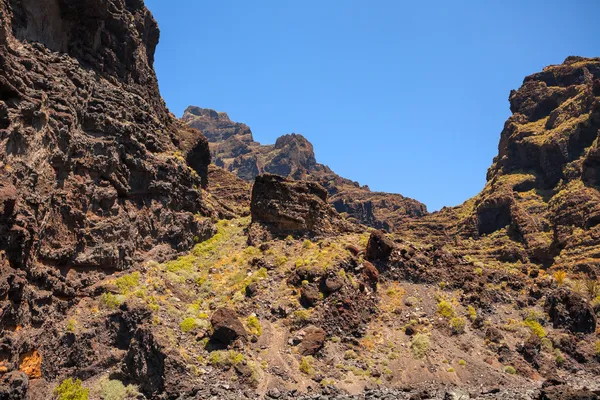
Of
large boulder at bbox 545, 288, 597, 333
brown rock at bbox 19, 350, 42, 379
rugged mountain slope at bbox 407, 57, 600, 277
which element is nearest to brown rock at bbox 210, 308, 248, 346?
brown rock at bbox 19, 350, 42, 379

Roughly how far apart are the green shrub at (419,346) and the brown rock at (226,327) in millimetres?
12598

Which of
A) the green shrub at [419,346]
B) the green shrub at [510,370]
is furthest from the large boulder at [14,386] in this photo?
the green shrub at [510,370]

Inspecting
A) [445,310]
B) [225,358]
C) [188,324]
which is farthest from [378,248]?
[188,324]

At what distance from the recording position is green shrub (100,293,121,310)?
30953 millimetres

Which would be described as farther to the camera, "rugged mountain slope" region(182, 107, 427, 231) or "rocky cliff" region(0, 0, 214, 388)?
"rugged mountain slope" region(182, 107, 427, 231)

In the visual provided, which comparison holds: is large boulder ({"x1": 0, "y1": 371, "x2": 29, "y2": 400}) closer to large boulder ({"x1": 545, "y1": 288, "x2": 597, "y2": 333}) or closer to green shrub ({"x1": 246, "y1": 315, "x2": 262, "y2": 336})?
green shrub ({"x1": 246, "y1": 315, "x2": 262, "y2": 336})

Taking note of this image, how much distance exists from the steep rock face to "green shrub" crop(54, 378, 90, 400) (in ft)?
14.3

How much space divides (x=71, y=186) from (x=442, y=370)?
30193 mm

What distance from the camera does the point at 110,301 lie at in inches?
1229

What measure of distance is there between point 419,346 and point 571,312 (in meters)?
16.0

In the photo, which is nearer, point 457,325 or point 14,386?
point 14,386

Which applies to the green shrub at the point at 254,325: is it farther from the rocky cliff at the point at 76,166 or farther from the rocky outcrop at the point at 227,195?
the rocky outcrop at the point at 227,195

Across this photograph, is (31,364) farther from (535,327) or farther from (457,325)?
(535,327)

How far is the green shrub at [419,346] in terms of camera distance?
3297 centimetres
